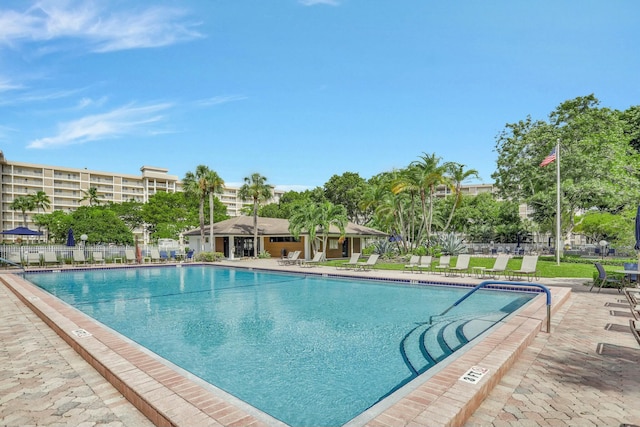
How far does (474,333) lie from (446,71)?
15209mm

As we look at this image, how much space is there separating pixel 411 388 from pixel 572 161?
25290 millimetres

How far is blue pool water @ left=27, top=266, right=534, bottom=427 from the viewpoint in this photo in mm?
5320

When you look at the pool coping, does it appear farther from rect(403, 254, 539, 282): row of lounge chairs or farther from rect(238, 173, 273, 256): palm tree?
rect(238, 173, 273, 256): palm tree

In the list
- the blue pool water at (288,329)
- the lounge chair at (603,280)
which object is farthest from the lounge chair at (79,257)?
the lounge chair at (603,280)

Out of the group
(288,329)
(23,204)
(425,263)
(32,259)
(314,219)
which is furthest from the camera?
(23,204)

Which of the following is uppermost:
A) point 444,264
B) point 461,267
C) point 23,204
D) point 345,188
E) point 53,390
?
point 345,188

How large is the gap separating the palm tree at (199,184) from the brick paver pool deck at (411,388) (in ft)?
95.0

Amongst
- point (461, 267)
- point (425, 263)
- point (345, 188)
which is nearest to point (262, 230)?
point (345, 188)

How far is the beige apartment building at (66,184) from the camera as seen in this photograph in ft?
256

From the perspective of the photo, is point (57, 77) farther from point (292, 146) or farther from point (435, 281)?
point (435, 281)

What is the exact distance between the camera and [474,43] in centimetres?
1720

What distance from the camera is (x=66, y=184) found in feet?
286

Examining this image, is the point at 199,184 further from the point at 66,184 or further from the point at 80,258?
the point at 66,184

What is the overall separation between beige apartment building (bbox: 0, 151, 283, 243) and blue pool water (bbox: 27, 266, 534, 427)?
63274 mm
